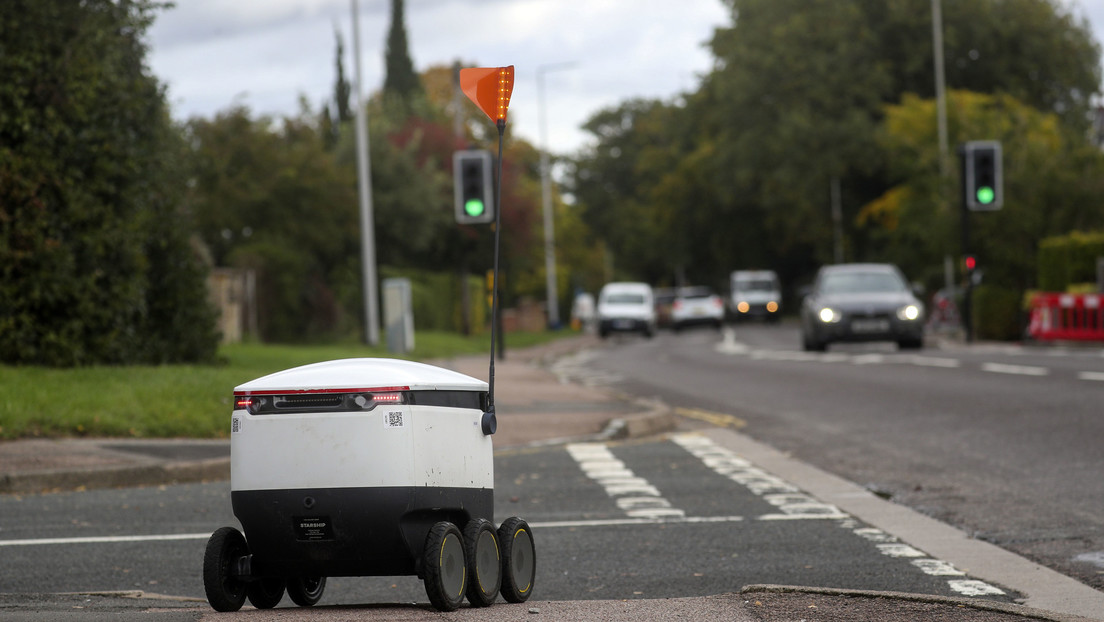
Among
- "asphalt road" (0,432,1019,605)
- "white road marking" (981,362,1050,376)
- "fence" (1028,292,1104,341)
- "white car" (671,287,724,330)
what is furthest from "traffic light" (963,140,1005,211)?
"white car" (671,287,724,330)

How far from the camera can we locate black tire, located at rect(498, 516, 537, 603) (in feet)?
17.9

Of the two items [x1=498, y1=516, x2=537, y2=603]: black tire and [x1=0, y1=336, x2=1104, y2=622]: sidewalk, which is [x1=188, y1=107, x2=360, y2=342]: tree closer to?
[x1=0, y1=336, x2=1104, y2=622]: sidewalk

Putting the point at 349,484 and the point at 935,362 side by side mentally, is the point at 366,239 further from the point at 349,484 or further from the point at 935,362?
the point at 349,484

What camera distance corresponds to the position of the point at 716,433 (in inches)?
560

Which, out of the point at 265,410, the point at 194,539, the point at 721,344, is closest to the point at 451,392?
the point at 265,410

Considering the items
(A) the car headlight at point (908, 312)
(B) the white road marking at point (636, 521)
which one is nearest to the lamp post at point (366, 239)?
(A) the car headlight at point (908, 312)

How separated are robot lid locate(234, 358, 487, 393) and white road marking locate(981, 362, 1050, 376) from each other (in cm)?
1508

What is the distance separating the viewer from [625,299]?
5119 centimetres

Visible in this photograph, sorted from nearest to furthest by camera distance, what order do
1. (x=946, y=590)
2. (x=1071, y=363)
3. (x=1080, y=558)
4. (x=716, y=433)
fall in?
(x=946, y=590)
(x=1080, y=558)
(x=716, y=433)
(x=1071, y=363)

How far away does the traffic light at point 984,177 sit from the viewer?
30188mm

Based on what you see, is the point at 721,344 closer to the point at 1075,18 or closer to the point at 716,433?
the point at 716,433

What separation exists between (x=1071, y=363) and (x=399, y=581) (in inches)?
626

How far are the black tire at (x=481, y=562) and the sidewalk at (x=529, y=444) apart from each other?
0.06 meters

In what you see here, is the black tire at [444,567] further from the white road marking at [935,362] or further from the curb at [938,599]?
the white road marking at [935,362]
